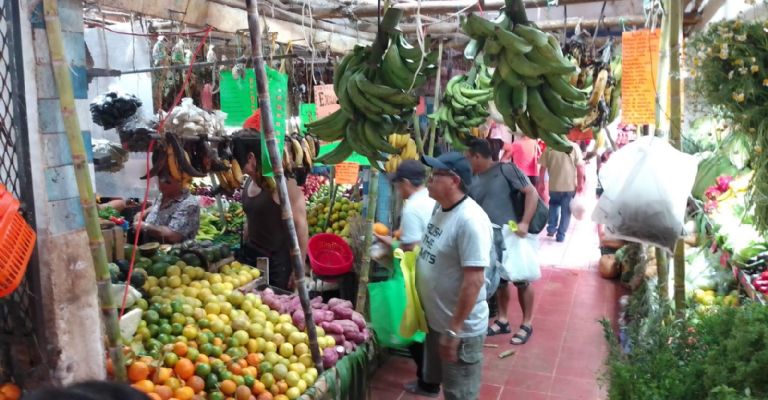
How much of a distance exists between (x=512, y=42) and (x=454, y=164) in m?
1.55

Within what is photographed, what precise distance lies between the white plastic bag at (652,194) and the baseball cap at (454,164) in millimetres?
733

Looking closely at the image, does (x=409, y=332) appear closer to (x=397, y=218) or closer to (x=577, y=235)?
(x=397, y=218)

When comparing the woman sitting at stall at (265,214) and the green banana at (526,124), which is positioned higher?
the green banana at (526,124)

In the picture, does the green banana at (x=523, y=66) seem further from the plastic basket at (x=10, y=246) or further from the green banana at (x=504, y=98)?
the plastic basket at (x=10, y=246)

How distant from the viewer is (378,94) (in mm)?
1646

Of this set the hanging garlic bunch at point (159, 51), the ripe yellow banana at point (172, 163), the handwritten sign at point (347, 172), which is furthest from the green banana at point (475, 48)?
the hanging garlic bunch at point (159, 51)

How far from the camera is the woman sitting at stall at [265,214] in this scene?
413 centimetres

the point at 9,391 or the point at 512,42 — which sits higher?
the point at 512,42

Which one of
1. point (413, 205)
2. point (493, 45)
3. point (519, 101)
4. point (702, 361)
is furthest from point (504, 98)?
point (413, 205)

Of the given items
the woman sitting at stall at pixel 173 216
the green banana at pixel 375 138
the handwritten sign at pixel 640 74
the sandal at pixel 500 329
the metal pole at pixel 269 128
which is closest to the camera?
the green banana at pixel 375 138

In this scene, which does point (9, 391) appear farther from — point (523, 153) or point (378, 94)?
A: point (523, 153)

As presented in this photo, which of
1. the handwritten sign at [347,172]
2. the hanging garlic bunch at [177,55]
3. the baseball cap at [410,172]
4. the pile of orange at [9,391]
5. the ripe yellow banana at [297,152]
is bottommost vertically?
the pile of orange at [9,391]

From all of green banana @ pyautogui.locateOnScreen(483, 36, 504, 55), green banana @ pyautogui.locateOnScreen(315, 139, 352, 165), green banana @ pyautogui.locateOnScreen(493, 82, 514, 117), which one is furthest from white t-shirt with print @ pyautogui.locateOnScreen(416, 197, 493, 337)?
green banana @ pyautogui.locateOnScreen(483, 36, 504, 55)

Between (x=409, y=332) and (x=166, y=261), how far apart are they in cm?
153
